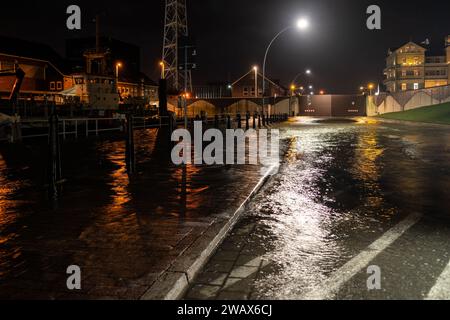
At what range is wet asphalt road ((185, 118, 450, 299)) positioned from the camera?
408 cm

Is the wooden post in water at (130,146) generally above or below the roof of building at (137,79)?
below

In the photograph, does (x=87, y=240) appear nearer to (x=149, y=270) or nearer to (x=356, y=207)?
(x=149, y=270)

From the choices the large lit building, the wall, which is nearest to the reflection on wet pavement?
the wall

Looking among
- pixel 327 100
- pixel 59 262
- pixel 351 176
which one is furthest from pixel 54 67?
pixel 59 262

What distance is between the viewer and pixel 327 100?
267ft

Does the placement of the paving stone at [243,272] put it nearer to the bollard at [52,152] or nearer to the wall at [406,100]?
the bollard at [52,152]

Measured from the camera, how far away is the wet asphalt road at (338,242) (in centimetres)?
408

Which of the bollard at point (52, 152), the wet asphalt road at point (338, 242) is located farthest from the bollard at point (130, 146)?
the wet asphalt road at point (338, 242)

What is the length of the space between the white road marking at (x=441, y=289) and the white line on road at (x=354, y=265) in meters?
0.69

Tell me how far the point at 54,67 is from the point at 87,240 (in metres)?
55.0

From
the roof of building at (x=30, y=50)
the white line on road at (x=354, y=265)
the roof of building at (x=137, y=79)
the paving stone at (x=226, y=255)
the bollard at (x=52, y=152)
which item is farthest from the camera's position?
the roof of building at (x=137, y=79)

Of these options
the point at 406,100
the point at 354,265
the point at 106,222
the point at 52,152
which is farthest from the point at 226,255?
the point at 406,100

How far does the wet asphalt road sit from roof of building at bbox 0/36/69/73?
46874 millimetres

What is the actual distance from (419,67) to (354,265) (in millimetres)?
109447
